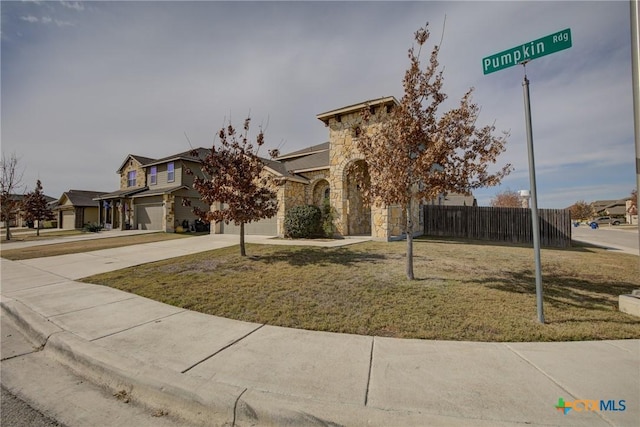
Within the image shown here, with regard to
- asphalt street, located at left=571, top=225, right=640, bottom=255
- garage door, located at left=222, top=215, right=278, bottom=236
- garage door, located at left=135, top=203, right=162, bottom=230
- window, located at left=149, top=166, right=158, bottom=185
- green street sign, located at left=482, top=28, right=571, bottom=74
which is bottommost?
asphalt street, located at left=571, top=225, right=640, bottom=255

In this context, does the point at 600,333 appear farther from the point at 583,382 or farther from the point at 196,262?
the point at 196,262

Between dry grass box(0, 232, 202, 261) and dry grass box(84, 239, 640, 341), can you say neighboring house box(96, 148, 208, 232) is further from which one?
dry grass box(84, 239, 640, 341)

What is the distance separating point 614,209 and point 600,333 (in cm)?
9241

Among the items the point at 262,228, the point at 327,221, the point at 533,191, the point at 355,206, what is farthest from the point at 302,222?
the point at 533,191

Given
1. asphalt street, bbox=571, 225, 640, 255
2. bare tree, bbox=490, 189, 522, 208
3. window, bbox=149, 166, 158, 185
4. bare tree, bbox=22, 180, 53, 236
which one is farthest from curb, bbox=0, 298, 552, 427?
bare tree, bbox=490, 189, 522, 208

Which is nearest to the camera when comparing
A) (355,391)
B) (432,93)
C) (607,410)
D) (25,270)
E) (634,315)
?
(607,410)

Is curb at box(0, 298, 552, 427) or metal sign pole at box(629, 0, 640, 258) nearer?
curb at box(0, 298, 552, 427)

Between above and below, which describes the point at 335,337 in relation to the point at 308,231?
below

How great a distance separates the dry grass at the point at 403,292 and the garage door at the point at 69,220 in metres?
34.5

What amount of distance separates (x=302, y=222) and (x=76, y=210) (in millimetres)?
34057

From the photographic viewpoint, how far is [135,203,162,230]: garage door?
23344 millimetres

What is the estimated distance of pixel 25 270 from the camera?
8.79m

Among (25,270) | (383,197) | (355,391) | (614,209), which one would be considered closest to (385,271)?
(383,197)

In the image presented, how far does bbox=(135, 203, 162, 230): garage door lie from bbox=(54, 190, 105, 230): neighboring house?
13.9 meters
